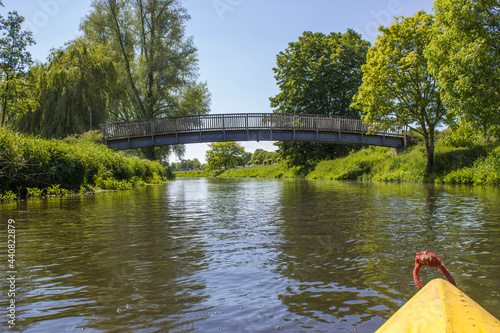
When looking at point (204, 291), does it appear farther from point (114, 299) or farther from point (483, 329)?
point (483, 329)

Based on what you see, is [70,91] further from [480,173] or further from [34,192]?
[480,173]

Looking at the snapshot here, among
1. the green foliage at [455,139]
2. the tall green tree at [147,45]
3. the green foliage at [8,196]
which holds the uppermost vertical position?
the tall green tree at [147,45]

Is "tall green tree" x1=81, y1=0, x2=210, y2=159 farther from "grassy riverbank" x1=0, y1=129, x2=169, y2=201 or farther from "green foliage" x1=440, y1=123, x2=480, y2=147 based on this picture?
"green foliage" x1=440, y1=123, x2=480, y2=147

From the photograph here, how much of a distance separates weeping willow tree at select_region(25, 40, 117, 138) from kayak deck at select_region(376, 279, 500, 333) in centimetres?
2864

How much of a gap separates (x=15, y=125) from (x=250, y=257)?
1164 inches

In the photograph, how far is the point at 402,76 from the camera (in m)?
22.4

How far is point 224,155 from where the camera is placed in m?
93.9

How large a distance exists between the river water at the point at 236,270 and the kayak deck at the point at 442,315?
850mm

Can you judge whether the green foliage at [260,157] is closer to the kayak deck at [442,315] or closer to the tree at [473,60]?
the tree at [473,60]

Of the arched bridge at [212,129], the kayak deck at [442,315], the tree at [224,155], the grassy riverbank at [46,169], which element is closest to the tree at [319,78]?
the arched bridge at [212,129]

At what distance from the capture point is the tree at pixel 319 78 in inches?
1556

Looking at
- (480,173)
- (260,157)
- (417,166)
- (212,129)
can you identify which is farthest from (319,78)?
(260,157)

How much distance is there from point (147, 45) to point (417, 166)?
26147 millimetres

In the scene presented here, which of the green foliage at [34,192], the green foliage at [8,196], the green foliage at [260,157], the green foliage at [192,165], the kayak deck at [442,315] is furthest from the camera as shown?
the green foliage at [192,165]
